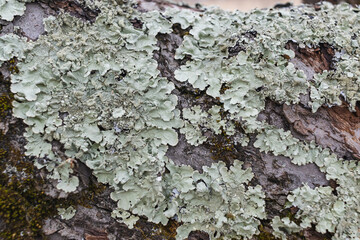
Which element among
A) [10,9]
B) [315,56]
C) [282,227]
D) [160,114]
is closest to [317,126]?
[315,56]

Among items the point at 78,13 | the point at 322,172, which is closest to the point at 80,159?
the point at 78,13

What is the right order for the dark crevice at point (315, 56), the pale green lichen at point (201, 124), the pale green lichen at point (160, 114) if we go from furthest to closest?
the dark crevice at point (315, 56) → the pale green lichen at point (201, 124) → the pale green lichen at point (160, 114)

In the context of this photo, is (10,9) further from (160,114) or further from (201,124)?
(201,124)

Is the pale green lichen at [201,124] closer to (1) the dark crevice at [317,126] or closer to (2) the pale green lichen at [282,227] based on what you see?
(1) the dark crevice at [317,126]

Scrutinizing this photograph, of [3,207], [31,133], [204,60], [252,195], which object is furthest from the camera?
[204,60]

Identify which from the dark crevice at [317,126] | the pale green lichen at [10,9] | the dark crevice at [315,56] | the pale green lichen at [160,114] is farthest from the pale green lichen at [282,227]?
the pale green lichen at [10,9]

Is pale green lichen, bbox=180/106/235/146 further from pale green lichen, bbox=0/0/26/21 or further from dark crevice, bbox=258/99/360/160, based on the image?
pale green lichen, bbox=0/0/26/21

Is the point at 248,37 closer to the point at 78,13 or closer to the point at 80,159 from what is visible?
the point at 78,13

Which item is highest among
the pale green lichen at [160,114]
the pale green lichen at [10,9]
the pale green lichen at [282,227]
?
the pale green lichen at [10,9]
